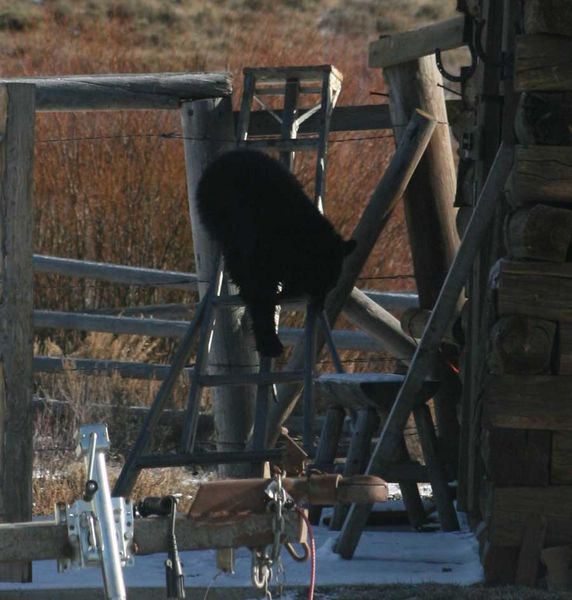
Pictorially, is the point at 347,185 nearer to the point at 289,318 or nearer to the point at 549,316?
the point at 289,318

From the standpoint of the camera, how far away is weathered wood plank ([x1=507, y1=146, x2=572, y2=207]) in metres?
4.72

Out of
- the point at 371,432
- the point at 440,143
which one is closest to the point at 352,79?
the point at 440,143

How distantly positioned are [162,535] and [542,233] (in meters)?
2.24

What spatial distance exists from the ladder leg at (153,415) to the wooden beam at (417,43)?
1.40m

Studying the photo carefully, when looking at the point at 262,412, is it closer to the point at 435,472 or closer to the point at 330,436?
the point at 330,436

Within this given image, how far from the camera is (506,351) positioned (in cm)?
470

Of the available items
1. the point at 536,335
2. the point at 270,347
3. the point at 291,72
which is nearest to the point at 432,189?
the point at 291,72

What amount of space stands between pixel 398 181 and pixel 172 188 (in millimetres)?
4600

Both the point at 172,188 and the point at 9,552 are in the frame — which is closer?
the point at 9,552

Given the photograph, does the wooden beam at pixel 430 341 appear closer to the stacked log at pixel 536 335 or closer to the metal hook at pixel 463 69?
the stacked log at pixel 536 335

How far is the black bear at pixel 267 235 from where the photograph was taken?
577cm

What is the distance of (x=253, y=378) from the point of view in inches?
237

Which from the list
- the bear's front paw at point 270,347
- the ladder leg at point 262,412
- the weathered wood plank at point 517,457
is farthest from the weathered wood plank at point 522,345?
the ladder leg at point 262,412

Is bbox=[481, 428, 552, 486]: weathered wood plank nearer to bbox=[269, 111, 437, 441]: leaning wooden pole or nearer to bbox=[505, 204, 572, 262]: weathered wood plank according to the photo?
bbox=[505, 204, 572, 262]: weathered wood plank
